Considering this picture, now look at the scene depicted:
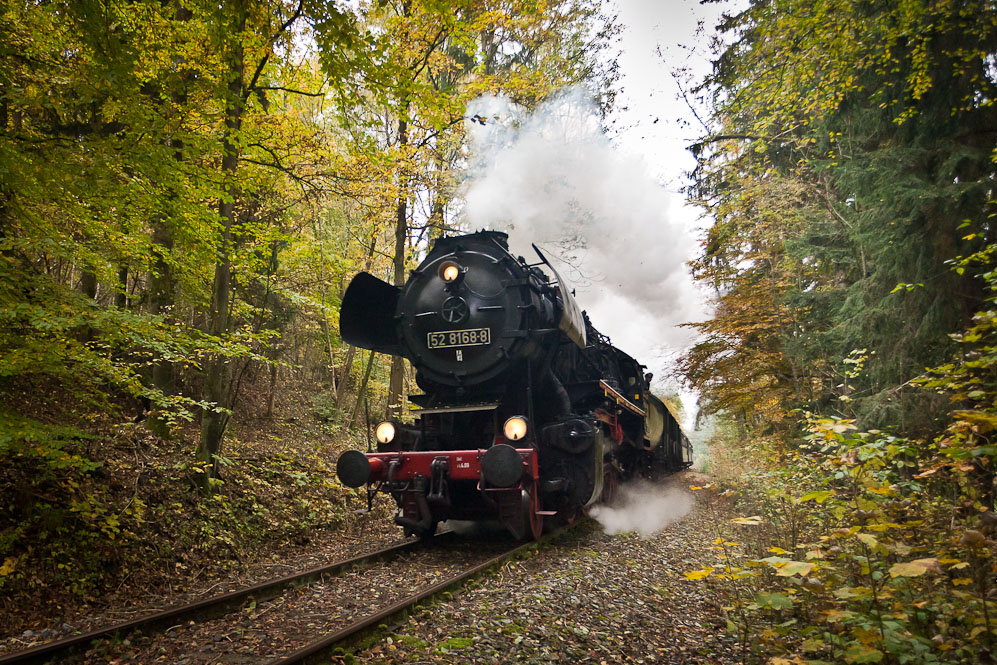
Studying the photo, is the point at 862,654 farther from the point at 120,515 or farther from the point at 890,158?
the point at 890,158

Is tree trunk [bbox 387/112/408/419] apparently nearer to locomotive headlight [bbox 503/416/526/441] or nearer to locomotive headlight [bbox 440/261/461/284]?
locomotive headlight [bbox 440/261/461/284]

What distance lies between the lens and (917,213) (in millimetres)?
6410

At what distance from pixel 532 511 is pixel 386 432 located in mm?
1870

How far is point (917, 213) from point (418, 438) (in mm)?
6562

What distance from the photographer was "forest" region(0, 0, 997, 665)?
3398 millimetres

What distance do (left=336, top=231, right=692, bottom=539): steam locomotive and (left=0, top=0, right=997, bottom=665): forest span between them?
4.94 ft

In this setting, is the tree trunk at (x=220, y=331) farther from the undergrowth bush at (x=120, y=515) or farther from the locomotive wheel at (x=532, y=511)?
the locomotive wheel at (x=532, y=511)

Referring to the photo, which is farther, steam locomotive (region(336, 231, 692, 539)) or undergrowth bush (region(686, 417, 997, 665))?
steam locomotive (region(336, 231, 692, 539))

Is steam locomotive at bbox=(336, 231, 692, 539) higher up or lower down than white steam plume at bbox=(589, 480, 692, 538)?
higher up

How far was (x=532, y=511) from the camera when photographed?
19.0 ft

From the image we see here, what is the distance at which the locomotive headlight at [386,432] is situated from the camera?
20.1 ft

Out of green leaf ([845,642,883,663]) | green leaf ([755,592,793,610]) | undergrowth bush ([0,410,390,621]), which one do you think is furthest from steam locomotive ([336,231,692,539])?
green leaf ([845,642,883,663])

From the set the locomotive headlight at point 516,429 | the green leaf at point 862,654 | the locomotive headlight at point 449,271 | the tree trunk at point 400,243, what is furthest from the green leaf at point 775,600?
the tree trunk at point 400,243

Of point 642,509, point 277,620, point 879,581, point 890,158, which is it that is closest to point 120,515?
point 277,620
